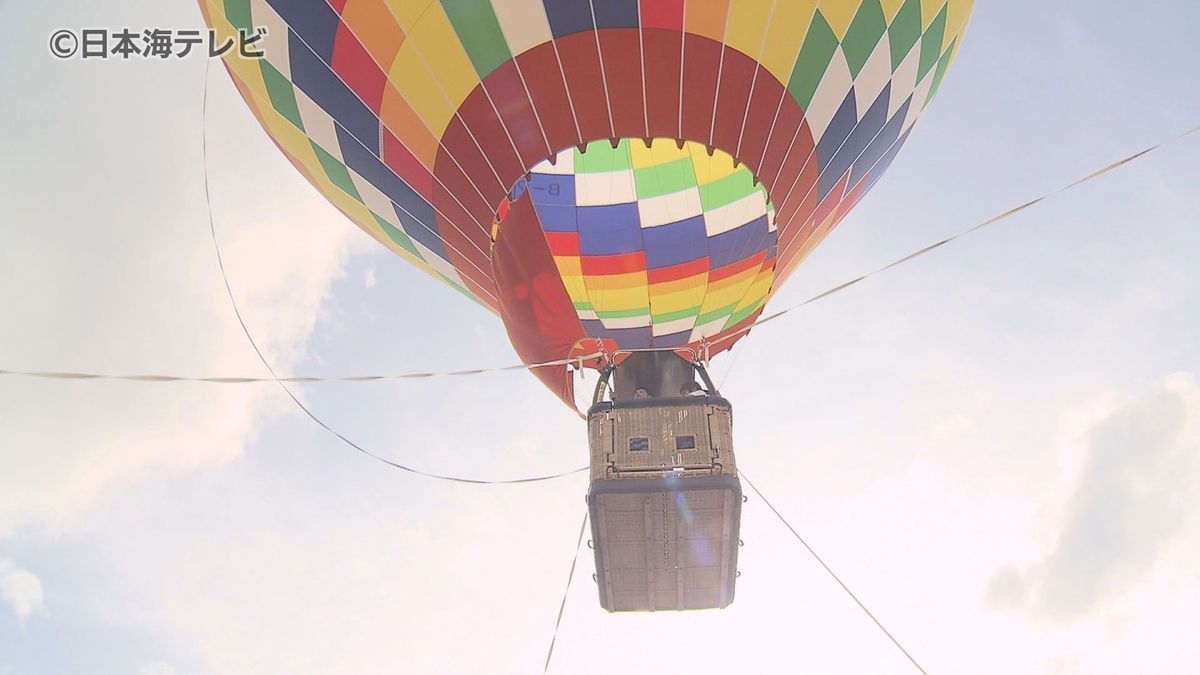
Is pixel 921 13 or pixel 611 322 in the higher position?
pixel 921 13

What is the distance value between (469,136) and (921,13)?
251cm

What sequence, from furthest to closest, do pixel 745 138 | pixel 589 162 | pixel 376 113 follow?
pixel 589 162
pixel 376 113
pixel 745 138

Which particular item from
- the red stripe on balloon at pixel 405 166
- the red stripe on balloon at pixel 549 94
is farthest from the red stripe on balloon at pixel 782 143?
the red stripe on balloon at pixel 405 166

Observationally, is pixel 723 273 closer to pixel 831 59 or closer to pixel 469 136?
pixel 831 59

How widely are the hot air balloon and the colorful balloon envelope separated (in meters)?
0.01

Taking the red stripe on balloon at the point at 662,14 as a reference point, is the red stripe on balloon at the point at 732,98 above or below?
below

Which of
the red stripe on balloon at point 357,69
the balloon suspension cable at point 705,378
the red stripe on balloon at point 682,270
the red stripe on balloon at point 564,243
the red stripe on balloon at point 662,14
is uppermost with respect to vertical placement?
the red stripe on balloon at point 357,69

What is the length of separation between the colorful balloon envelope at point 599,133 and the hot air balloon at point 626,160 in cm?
1

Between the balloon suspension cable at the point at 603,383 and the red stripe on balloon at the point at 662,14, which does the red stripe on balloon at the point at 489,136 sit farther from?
the balloon suspension cable at the point at 603,383

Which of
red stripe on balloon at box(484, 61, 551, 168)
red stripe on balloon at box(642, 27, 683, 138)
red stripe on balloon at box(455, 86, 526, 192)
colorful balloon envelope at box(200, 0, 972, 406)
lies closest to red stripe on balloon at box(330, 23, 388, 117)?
colorful balloon envelope at box(200, 0, 972, 406)

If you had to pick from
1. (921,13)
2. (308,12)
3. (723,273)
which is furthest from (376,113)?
(921,13)

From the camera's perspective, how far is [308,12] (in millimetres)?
4449

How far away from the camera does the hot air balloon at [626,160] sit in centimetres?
411

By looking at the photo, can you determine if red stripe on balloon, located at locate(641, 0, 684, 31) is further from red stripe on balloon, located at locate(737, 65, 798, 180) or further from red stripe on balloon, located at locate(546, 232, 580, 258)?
red stripe on balloon, located at locate(546, 232, 580, 258)
